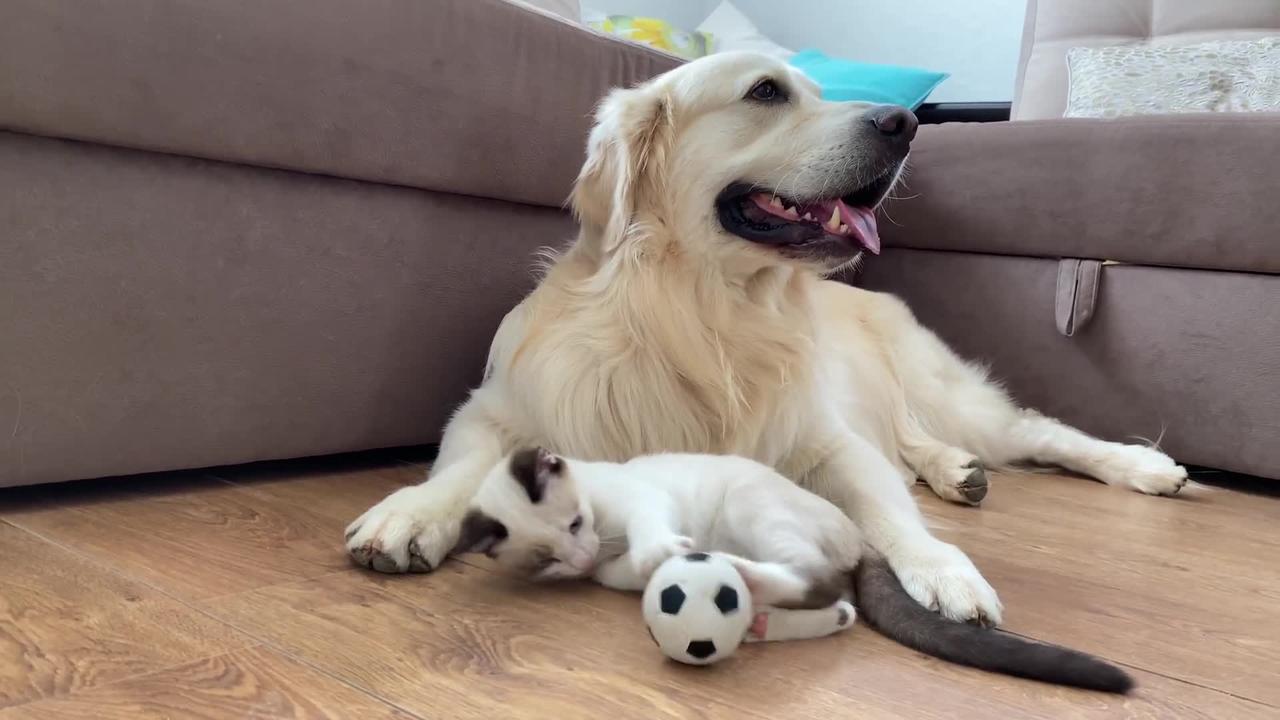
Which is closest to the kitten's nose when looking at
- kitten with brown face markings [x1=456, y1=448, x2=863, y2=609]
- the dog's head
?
kitten with brown face markings [x1=456, y1=448, x2=863, y2=609]

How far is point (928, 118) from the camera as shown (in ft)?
12.4

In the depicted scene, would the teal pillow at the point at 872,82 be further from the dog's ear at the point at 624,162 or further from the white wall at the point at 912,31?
the dog's ear at the point at 624,162

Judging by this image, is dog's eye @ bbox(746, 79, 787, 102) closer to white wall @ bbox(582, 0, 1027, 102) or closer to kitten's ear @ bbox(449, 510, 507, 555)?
kitten's ear @ bbox(449, 510, 507, 555)

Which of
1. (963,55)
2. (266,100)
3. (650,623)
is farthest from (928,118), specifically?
(650,623)

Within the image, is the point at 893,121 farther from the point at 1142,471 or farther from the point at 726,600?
the point at 1142,471

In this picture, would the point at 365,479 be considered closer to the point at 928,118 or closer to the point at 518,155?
the point at 518,155

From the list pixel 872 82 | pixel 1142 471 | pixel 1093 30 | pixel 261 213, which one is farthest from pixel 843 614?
pixel 1093 30

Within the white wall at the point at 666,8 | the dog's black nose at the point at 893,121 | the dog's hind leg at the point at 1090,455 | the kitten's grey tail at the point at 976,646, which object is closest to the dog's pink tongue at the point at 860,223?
the dog's black nose at the point at 893,121

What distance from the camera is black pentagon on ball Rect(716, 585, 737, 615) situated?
847mm

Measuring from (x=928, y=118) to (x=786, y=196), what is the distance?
2.67 meters

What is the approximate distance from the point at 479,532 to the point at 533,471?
0.09 m

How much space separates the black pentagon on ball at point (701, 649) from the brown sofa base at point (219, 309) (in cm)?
95

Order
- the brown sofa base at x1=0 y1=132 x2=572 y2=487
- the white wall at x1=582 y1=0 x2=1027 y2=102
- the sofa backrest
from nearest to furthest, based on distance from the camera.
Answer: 1. the brown sofa base at x1=0 y1=132 x2=572 y2=487
2. the sofa backrest
3. the white wall at x1=582 y1=0 x2=1027 y2=102

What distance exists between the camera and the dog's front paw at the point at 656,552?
0.92 meters
